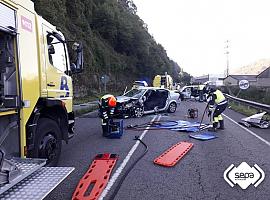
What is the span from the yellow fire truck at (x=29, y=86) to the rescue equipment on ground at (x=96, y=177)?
0.82 metres

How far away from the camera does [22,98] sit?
462cm

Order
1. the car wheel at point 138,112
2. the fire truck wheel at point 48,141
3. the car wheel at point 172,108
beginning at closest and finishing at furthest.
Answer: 1. the fire truck wheel at point 48,141
2. the car wheel at point 138,112
3. the car wheel at point 172,108

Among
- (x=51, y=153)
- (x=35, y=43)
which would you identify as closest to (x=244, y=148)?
(x=51, y=153)

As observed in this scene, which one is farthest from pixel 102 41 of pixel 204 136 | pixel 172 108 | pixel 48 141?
pixel 48 141

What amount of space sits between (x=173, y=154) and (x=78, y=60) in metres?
3.08

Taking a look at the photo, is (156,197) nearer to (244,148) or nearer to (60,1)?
(244,148)

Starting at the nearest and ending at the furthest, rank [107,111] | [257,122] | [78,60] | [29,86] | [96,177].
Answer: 1. [29,86]
2. [96,177]
3. [78,60]
4. [107,111]
5. [257,122]

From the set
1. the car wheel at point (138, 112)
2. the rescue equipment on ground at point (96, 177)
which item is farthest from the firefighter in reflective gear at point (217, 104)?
the rescue equipment on ground at point (96, 177)

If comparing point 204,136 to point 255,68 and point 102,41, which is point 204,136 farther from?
point 255,68

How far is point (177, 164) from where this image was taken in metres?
6.42

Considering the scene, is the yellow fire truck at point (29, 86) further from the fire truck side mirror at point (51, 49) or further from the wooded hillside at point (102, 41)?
the wooded hillside at point (102, 41)

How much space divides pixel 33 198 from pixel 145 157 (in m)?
3.75

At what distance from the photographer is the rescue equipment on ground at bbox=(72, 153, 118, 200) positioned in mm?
4570

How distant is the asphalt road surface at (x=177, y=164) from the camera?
478 centimetres
